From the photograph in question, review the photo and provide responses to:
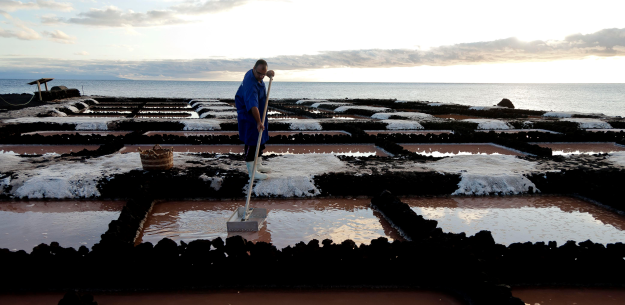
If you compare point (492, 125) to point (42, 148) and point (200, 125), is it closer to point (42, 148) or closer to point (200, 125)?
point (200, 125)

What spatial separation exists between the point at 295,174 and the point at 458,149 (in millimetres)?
5853

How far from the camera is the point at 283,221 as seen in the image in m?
4.65

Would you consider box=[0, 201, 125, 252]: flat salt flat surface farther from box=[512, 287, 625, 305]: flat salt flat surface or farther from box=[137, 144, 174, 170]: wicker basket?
box=[512, 287, 625, 305]: flat salt flat surface

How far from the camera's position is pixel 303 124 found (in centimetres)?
1471

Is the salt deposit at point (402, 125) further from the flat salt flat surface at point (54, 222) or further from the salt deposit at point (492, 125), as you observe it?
the flat salt flat surface at point (54, 222)

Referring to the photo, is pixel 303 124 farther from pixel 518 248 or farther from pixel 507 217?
pixel 518 248

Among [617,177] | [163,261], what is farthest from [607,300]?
[617,177]

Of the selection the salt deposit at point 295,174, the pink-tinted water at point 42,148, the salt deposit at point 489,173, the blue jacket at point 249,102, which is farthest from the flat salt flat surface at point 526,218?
the pink-tinted water at point 42,148

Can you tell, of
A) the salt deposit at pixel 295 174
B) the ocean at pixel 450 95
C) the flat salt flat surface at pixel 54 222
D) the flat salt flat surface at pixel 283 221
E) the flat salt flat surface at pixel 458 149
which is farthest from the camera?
the ocean at pixel 450 95

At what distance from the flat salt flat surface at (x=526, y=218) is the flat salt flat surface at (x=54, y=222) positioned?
3869 millimetres

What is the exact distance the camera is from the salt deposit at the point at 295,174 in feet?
18.3

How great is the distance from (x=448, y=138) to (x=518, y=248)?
8.22m

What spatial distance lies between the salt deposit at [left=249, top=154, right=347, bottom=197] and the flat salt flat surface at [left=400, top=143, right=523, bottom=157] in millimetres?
3523

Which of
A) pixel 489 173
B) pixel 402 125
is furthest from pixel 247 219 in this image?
pixel 402 125
